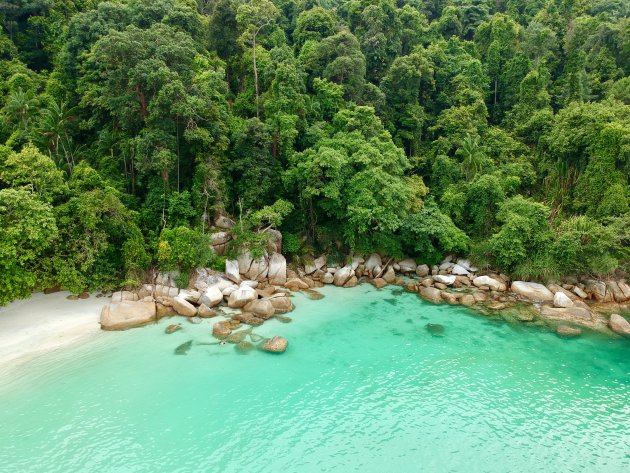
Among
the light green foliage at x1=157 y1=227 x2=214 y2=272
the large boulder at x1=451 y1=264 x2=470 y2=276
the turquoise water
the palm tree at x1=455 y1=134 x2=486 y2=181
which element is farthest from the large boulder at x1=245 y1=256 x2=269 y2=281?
the palm tree at x1=455 y1=134 x2=486 y2=181

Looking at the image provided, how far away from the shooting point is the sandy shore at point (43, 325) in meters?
15.1

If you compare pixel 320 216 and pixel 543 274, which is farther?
pixel 320 216

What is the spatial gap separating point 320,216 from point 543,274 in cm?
1318

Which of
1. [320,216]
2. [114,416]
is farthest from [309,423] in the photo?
[320,216]

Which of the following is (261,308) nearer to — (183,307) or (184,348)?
(183,307)

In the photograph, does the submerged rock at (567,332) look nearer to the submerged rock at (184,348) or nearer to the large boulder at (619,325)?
the large boulder at (619,325)

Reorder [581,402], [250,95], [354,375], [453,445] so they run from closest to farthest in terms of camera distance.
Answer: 1. [453,445]
2. [581,402]
3. [354,375]
4. [250,95]

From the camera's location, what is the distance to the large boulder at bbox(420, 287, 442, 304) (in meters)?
21.1

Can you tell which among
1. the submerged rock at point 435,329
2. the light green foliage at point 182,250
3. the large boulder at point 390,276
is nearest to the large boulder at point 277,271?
the light green foliage at point 182,250

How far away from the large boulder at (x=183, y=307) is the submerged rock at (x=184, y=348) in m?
2.26

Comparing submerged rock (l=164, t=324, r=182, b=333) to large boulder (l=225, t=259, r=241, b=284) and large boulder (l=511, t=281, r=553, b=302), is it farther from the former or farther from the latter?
large boulder (l=511, t=281, r=553, b=302)

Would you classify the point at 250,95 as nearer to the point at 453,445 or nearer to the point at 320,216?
the point at 320,216

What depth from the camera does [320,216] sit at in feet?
80.6

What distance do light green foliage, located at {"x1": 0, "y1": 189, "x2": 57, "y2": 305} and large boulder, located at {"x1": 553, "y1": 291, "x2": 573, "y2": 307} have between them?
2399cm
